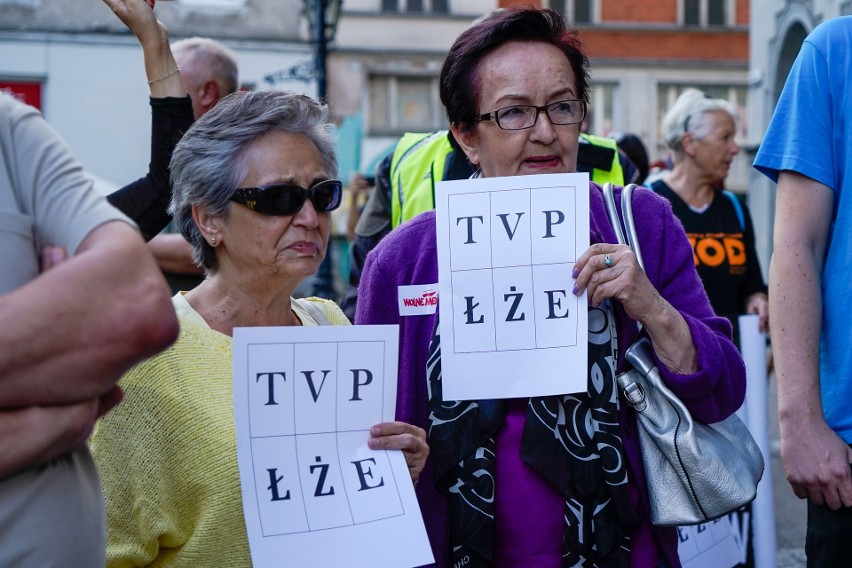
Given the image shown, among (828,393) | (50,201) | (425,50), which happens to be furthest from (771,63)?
(50,201)

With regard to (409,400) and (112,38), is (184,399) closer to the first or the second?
(409,400)

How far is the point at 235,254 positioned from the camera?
259 cm

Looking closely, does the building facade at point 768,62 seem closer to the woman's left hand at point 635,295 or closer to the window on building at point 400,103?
the window on building at point 400,103

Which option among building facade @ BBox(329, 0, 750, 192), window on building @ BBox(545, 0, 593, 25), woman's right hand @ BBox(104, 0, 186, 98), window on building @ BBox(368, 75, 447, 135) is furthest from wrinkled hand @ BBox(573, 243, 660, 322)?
window on building @ BBox(545, 0, 593, 25)

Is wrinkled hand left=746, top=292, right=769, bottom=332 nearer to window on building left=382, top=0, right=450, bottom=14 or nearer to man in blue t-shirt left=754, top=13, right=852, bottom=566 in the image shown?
man in blue t-shirt left=754, top=13, right=852, bottom=566

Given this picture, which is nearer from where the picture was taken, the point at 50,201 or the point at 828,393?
the point at 50,201

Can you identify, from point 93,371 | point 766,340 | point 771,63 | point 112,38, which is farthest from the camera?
point 112,38

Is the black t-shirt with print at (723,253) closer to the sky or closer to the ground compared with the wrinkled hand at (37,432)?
closer to the sky

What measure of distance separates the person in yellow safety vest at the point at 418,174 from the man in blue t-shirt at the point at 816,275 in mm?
1249

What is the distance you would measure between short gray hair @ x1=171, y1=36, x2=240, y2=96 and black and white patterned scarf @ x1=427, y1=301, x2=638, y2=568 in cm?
216

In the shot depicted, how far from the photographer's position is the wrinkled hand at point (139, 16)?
3.12 meters

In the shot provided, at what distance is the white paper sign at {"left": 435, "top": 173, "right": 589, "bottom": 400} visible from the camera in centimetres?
233

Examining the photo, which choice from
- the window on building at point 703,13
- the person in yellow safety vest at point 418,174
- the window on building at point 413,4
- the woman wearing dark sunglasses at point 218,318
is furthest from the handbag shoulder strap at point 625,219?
the window on building at point 703,13

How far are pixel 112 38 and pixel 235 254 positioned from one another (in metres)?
22.1
